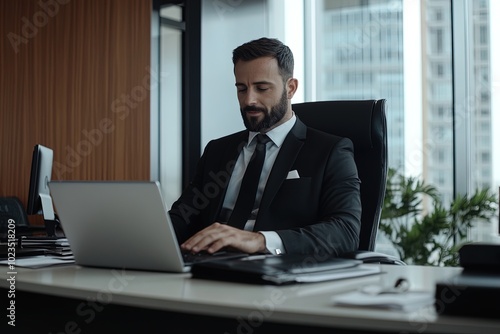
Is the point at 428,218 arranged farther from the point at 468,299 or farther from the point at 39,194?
the point at 468,299

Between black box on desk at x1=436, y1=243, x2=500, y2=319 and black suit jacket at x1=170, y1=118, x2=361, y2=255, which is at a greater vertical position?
black suit jacket at x1=170, y1=118, x2=361, y2=255

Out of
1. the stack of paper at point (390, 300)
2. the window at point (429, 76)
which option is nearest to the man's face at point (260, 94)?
the stack of paper at point (390, 300)

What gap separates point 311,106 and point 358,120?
0.75 feet

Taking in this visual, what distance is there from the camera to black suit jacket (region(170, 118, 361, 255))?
2174mm

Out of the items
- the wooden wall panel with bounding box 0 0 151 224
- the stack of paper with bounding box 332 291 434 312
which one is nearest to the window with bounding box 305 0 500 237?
the wooden wall panel with bounding box 0 0 151 224

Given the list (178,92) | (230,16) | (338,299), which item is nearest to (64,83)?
(178,92)

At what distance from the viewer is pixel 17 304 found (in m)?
1.65

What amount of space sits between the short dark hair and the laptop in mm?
1006

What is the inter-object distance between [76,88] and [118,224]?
11.9 feet

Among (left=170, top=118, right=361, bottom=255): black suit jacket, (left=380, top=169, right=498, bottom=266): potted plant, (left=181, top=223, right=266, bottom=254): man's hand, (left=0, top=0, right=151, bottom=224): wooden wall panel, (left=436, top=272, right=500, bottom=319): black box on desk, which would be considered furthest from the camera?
(left=0, top=0, right=151, bottom=224): wooden wall panel

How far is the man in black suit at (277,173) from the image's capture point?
2262 millimetres

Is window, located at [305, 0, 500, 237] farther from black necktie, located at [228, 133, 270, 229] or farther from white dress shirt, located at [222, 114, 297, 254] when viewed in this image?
black necktie, located at [228, 133, 270, 229]

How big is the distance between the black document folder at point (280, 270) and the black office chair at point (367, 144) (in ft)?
2.67

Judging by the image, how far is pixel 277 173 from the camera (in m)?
2.35
